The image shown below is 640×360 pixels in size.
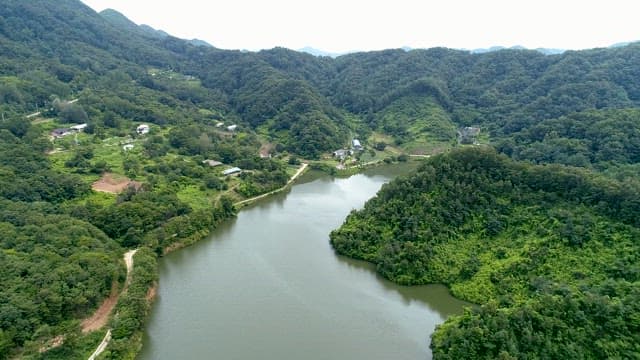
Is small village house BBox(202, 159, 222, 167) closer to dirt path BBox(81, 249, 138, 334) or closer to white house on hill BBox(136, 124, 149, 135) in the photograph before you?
white house on hill BBox(136, 124, 149, 135)

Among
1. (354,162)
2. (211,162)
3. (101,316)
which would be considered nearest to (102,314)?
(101,316)

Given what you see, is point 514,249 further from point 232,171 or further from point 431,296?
point 232,171

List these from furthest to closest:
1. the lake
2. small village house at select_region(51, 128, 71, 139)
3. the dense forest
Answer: small village house at select_region(51, 128, 71, 139) → the lake → the dense forest

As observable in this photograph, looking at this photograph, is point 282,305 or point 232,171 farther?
point 232,171

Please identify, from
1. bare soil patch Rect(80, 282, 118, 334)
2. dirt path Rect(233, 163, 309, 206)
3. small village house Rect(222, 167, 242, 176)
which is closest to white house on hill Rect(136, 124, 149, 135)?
small village house Rect(222, 167, 242, 176)

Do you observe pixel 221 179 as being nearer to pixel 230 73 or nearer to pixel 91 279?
pixel 91 279

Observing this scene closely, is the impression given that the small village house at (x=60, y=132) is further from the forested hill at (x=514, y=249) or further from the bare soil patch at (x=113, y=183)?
the forested hill at (x=514, y=249)
